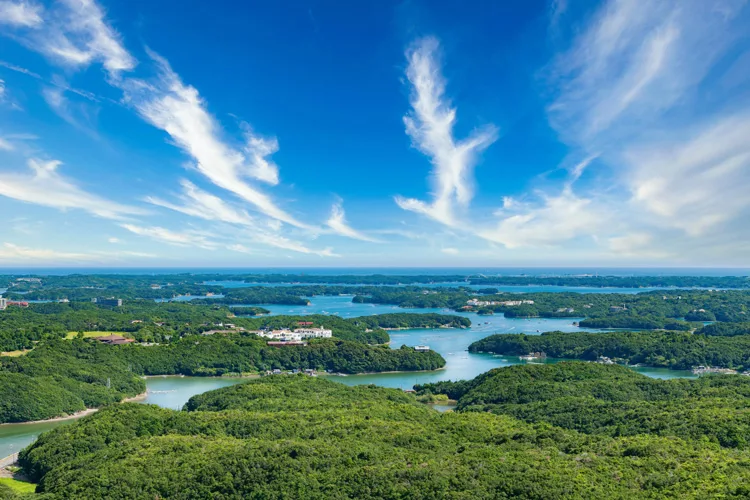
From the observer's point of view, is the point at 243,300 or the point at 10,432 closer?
the point at 10,432

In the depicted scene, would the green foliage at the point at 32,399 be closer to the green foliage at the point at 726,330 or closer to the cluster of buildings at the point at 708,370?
the cluster of buildings at the point at 708,370

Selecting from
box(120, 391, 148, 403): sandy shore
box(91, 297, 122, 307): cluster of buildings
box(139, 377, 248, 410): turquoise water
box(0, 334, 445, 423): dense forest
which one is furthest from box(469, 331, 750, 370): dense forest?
box(91, 297, 122, 307): cluster of buildings

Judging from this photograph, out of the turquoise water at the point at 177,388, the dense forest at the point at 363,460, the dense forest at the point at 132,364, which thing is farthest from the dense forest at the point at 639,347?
the dense forest at the point at 363,460

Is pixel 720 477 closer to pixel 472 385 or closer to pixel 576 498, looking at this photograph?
pixel 576 498

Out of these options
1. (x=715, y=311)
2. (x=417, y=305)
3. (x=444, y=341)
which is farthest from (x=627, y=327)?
(x=417, y=305)

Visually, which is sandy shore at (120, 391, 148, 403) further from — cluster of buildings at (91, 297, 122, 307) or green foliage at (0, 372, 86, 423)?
cluster of buildings at (91, 297, 122, 307)

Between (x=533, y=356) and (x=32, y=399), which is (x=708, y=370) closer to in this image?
(x=533, y=356)
